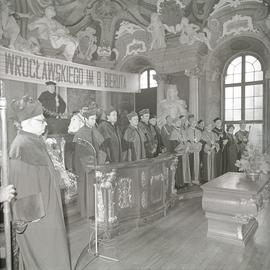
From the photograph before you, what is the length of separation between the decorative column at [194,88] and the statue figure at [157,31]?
1376mm

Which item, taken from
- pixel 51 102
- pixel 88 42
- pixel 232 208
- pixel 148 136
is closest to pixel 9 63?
pixel 51 102

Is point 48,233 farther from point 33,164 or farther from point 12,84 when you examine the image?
point 12,84

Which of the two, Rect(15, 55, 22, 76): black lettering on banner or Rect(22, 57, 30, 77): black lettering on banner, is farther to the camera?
Rect(22, 57, 30, 77): black lettering on banner

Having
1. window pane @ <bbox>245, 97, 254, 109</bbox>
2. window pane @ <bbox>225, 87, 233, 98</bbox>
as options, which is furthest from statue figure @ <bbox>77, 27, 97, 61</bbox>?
window pane @ <bbox>245, 97, 254, 109</bbox>

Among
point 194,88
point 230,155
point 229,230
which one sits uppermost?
point 194,88

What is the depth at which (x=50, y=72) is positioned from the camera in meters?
5.38

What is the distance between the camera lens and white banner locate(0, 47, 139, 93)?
15.2 feet

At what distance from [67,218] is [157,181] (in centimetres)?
173

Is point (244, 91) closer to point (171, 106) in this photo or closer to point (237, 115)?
point (237, 115)

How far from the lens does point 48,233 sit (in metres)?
2.42

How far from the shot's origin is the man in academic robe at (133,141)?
17.5 feet

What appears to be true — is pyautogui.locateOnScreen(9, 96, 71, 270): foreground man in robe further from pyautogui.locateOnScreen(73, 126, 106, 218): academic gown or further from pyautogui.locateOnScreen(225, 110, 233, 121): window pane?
pyautogui.locateOnScreen(225, 110, 233, 121): window pane

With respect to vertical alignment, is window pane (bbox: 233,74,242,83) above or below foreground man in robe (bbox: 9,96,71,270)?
above

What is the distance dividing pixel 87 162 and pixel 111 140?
2.79ft
